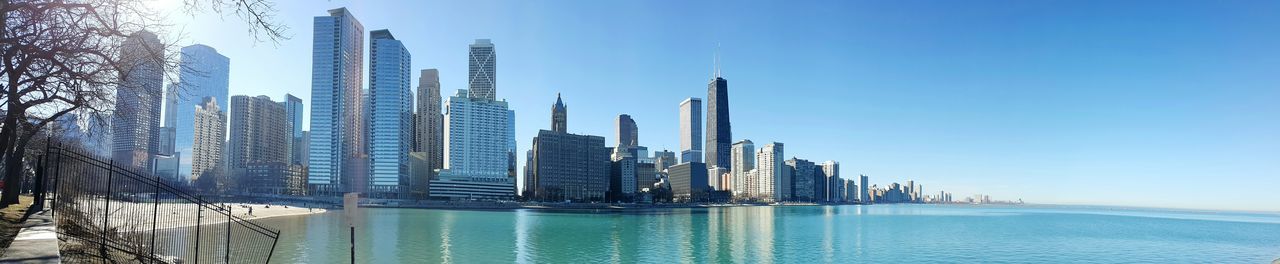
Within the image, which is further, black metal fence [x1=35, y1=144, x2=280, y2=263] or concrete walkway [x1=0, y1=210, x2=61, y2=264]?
black metal fence [x1=35, y1=144, x2=280, y2=263]

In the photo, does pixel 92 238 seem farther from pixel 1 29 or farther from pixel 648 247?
pixel 648 247

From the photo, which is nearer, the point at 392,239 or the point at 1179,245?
the point at 392,239

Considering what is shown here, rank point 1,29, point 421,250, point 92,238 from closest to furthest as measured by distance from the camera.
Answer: point 1,29 < point 92,238 < point 421,250

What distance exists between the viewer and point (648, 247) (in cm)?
5516

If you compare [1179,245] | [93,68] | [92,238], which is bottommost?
[1179,245]

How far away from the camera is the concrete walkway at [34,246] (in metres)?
10.9

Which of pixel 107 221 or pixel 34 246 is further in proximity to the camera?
pixel 107 221

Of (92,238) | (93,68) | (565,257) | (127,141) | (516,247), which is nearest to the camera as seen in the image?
(93,68)

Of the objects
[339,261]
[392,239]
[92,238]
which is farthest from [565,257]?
[92,238]

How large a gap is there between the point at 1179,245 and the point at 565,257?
6530cm

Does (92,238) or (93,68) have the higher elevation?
(93,68)

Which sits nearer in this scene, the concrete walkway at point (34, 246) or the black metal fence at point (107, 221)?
the concrete walkway at point (34, 246)

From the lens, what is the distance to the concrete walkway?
10.9m

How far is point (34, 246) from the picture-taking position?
1252cm
